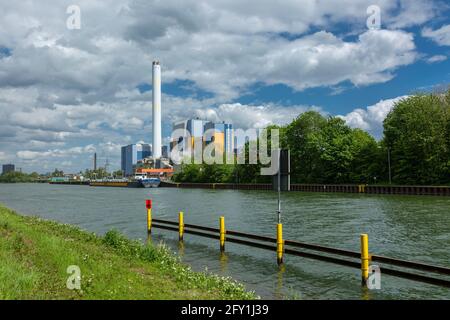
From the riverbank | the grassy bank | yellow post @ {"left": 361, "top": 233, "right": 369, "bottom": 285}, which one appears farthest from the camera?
the riverbank

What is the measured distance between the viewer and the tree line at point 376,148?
78.9 meters

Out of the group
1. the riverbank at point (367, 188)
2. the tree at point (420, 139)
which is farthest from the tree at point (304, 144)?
the tree at point (420, 139)

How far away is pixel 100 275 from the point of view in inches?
481

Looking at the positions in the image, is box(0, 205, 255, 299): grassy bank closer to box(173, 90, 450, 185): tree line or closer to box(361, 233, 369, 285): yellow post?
box(361, 233, 369, 285): yellow post

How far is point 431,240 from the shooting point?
24562 millimetres

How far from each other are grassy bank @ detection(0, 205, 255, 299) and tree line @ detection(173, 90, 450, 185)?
7476 centimetres

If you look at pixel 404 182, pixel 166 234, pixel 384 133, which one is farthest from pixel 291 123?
pixel 166 234

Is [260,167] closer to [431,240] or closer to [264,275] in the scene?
[431,240]

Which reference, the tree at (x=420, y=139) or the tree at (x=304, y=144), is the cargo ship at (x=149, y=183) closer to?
the tree at (x=304, y=144)

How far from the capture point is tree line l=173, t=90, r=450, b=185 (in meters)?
78.9

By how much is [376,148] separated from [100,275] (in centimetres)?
9380

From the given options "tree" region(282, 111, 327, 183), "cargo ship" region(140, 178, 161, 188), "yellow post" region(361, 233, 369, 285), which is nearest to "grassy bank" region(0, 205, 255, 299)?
"yellow post" region(361, 233, 369, 285)
